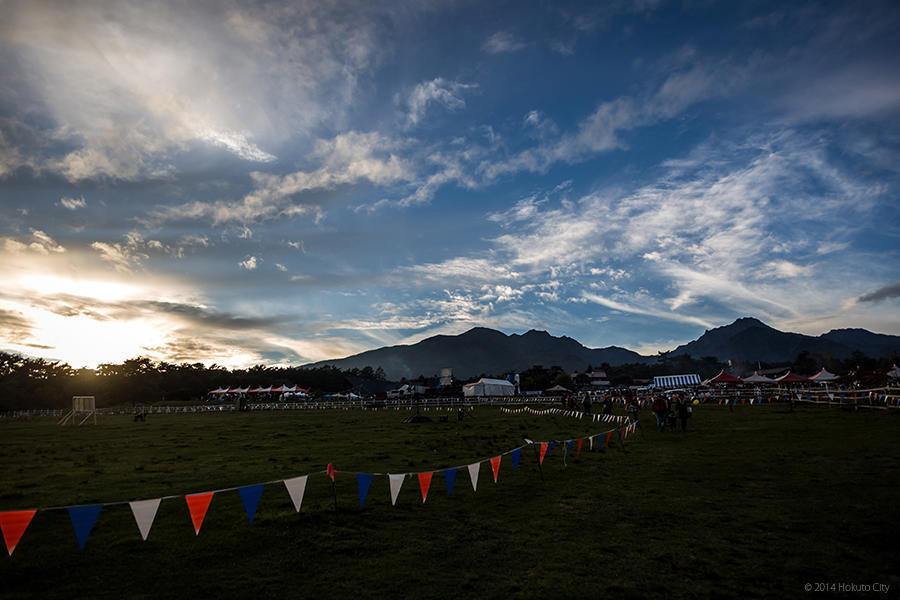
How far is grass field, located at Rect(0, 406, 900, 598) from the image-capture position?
19.4ft

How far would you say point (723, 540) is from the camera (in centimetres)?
720

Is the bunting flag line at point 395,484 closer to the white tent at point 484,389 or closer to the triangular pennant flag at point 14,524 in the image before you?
the triangular pennant flag at point 14,524

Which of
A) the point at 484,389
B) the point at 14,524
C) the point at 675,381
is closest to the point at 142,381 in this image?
the point at 484,389

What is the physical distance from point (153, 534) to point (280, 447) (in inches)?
470

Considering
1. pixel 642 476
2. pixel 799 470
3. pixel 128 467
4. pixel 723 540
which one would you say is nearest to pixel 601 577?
pixel 723 540

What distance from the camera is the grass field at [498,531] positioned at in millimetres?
5922

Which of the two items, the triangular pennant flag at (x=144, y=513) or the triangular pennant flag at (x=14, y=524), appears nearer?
the triangular pennant flag at (x=14, y=524)

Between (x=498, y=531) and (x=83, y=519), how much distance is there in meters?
6.47

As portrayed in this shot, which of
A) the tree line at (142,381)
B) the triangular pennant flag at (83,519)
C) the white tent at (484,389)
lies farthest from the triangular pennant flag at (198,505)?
the tree line at (142,381)

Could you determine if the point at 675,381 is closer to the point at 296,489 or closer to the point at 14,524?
the point at 296,489

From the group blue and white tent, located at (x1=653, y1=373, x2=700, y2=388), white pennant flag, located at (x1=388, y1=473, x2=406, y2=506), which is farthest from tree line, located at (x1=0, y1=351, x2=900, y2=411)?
white pennant flag, located at (x1=388, y1=473, x2=406, y2=506)

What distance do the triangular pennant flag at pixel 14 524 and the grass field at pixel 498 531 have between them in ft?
2.12

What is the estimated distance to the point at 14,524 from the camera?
6.05m

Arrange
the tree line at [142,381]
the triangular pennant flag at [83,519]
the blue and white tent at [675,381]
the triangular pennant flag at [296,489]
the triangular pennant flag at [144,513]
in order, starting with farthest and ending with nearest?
the tree line at [142,381]
the blue and white tent at [675,381]
the triangular pennant flag at [296,489]
the triangular pennant flag at [144,513]
the triangular pennant flag at [83,519]
